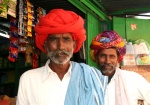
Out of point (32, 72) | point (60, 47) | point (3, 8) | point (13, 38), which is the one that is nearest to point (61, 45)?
point (60, 47)

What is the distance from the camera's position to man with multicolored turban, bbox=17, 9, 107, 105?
2.30 meters

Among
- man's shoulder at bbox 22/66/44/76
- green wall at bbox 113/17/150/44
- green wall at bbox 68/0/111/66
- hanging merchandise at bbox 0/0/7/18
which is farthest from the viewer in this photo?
green wall at bbox 113/17/150/44

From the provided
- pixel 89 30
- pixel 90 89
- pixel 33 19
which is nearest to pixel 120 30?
pixel 89 30

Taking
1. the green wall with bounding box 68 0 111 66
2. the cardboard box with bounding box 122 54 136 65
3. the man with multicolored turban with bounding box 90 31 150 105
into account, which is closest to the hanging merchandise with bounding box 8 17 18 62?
the green wall with bounding box 68 0 111 66

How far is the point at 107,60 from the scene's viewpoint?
3254mm

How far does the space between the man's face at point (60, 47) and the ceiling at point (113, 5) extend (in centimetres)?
170

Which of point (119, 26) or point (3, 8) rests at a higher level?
point (3, 8)

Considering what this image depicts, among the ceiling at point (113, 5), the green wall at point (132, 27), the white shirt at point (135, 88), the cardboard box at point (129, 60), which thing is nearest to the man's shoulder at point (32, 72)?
the white shirt at point (135, 88)

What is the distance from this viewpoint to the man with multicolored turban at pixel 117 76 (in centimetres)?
310

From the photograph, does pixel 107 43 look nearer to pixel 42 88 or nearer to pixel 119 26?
pixel 42 88

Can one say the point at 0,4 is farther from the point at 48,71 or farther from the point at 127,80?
the point at 127,80

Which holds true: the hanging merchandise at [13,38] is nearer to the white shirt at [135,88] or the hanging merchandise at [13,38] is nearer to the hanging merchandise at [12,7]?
the hanging merchandise at [12,7]

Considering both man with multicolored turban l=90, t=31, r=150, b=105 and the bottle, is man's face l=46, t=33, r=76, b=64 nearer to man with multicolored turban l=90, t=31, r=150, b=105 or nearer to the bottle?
man with multicolored turban l=90, t=31, r=150, b=105

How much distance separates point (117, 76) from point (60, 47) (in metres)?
1.07
